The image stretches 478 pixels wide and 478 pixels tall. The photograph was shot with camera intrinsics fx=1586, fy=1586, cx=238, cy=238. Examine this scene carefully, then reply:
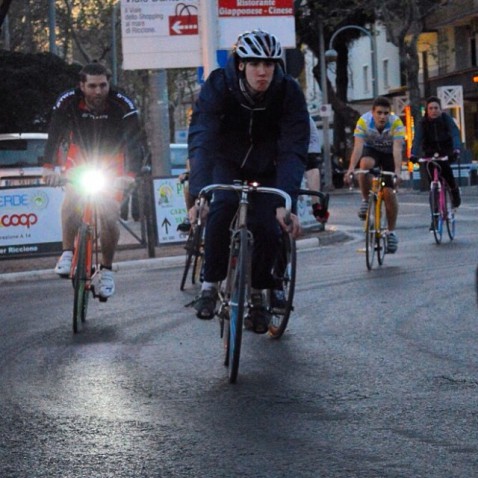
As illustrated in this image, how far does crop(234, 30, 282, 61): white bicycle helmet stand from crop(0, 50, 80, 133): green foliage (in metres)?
37.9

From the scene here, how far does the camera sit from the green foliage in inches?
1807

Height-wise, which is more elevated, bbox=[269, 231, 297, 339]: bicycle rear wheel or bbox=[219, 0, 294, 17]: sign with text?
bbox=[219, 0, 294, 17]: sign with text

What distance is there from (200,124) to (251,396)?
1.69 meters

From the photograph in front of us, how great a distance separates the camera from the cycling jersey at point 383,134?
1627cm

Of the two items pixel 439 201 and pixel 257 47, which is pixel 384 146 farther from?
pixel 257 47

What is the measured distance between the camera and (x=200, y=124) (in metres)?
8.46

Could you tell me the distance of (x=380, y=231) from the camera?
16125 millimetres

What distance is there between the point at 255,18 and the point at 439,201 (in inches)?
194

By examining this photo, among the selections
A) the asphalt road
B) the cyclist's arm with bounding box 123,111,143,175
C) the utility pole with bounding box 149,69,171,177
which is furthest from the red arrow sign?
the cyclist's arm with bounding box 123,111,143,175

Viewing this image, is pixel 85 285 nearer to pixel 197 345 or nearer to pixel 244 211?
pixel 197 345

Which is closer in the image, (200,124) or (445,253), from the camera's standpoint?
(200,124)

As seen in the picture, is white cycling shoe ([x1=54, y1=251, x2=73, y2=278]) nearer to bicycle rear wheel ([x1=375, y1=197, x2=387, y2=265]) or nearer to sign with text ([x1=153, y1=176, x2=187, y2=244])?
bicycle rear wheel ([x1=375, y1=197, x2=387, y2=265])

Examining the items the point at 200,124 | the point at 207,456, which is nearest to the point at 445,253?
the point at 200,124

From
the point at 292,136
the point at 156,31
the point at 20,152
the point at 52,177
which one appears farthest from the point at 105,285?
the point at 20,152
